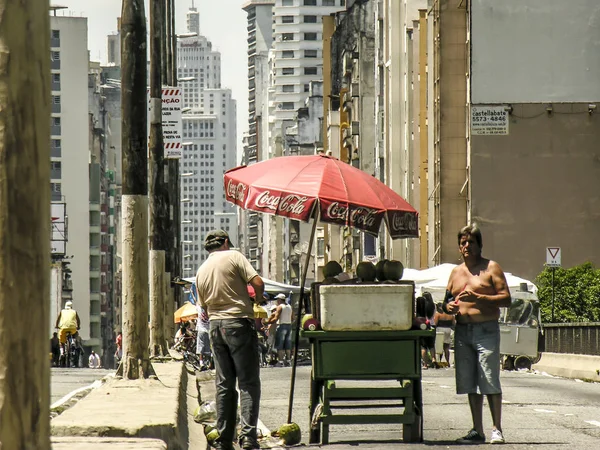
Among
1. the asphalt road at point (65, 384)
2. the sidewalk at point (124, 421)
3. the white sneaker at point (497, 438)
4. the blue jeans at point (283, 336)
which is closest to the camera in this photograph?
the sidewalk at point (124, 421)

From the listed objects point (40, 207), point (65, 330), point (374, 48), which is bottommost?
point (65, 330)

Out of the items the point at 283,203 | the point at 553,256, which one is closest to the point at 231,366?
the point at 283,203

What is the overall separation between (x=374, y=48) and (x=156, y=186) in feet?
239

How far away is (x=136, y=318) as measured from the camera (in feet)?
57.7

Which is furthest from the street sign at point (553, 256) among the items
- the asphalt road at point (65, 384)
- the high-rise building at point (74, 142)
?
the high-rise building at point (74, 142)

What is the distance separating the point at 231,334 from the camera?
38.4ft

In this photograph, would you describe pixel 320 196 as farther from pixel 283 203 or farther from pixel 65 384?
pixel 65 384

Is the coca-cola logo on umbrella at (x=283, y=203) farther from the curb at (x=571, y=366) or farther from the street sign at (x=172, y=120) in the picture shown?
the curb at (x=571, y=366)

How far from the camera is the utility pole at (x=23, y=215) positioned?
481 cm

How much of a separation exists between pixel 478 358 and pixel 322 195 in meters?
2.00

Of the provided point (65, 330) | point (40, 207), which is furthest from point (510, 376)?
point (40, 207)

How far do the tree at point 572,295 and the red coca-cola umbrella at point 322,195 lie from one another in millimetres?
33568

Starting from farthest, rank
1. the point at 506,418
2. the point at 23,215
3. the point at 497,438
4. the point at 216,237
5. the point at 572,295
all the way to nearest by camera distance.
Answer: the point at 572,295 < the point at 506,418 < the point at 497,438 < the point at 216,237 < the point at 23,215

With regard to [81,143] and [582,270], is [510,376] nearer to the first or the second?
[582,270]
